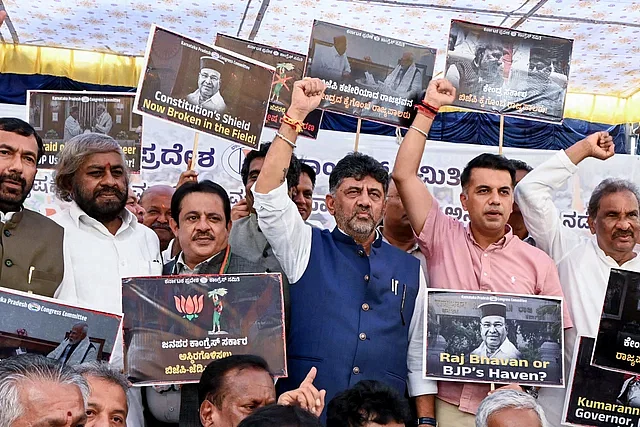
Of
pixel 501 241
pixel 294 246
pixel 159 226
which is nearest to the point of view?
pixel 294 246

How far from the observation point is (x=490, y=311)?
11.9ft

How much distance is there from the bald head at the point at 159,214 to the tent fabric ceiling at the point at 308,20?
347cm

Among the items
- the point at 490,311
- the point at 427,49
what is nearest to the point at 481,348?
the point at 490,311

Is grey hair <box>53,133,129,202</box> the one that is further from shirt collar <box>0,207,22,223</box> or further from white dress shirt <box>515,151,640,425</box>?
white dress shirt <box>515,151,640,425</box>

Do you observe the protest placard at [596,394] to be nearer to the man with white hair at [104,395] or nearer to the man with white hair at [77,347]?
the man with white hair at [104,395]

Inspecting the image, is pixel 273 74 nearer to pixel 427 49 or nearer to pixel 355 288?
pixel 427 49

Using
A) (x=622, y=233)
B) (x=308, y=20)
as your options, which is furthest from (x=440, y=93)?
(x=308, y=20)

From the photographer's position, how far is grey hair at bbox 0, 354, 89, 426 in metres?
2.08

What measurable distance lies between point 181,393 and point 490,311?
1325mm

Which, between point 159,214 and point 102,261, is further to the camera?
point 159,214

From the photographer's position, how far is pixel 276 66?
4621mm

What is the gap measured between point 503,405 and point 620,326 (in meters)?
0.87

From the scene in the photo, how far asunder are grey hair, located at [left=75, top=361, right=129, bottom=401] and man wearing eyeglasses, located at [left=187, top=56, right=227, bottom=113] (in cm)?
152

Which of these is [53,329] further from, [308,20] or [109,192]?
[308,20]
